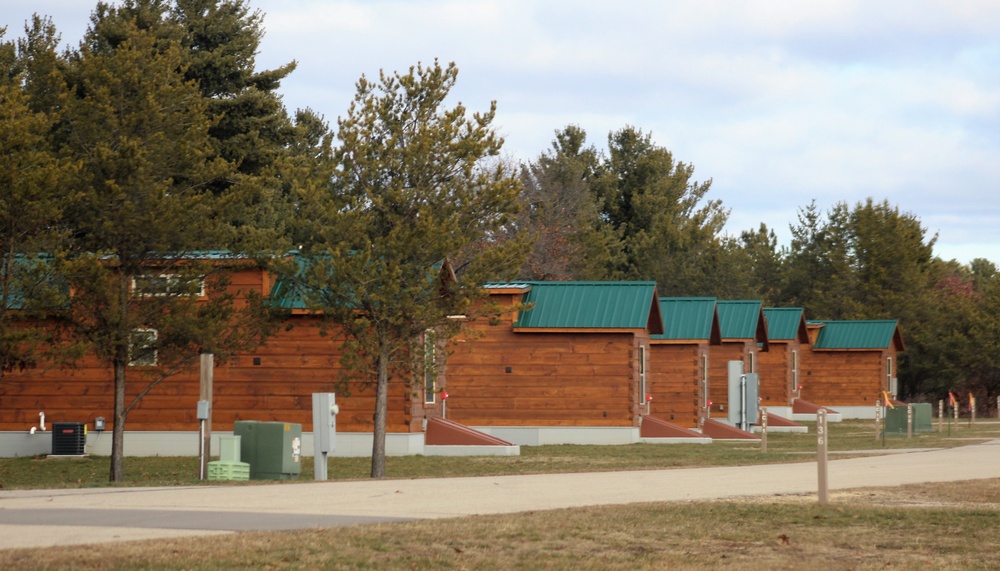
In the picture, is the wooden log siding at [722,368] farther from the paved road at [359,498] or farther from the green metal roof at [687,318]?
the paved road at [359,498]

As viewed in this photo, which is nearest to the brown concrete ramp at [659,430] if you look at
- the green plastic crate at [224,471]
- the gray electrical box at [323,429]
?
the gray electrical box at [323,429]

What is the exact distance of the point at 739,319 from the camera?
163 ft

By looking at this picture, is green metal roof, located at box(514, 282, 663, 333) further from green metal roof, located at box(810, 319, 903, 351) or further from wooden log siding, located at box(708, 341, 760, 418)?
green metal roof, located at box(810, 319, 903, 351)

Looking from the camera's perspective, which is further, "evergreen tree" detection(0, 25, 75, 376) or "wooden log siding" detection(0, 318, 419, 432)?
"wooden log siding" detection(0, 318, 419, 432)

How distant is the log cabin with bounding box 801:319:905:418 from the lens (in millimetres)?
61344

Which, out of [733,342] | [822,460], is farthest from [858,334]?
[822,460]

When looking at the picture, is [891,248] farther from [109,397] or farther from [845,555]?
[845,555]

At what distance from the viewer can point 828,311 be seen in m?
77.4

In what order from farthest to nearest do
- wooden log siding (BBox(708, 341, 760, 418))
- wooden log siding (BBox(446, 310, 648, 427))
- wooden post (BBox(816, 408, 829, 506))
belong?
wooden log siding (BBox(708, 341, 760, 418)) → wooden log siding (BBox(446, 310, 648, 427)) → wooden post (BBox(816, 408, 829, 506))

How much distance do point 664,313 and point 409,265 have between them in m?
20.2

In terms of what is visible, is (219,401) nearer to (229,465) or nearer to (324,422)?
(229,465)

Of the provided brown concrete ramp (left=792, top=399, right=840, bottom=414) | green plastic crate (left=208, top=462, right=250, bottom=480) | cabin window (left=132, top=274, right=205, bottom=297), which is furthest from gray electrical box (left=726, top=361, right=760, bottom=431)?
green plastic crate (left=208, top=462, right=250, bottom=480)

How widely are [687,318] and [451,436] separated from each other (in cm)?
1339

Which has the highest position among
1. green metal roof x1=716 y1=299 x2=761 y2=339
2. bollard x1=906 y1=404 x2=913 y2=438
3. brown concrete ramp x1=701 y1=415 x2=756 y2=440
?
green metal roof x1=716 y1=299 x2=761 y2=339
